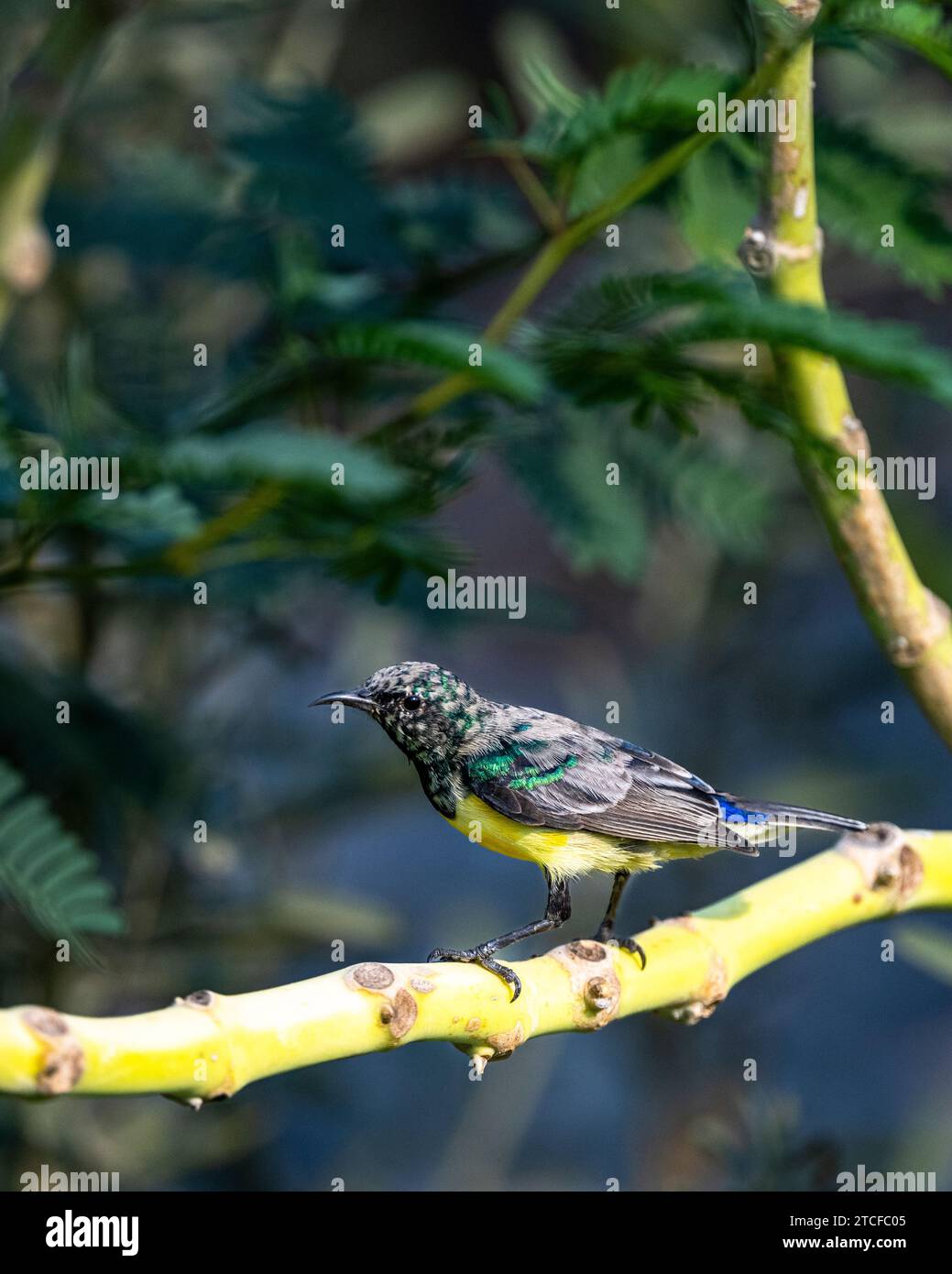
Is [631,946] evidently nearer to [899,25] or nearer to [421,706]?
[421,706]

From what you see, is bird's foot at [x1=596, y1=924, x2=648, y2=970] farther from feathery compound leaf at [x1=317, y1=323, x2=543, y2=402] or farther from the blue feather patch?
feathery compound leaf at [x1=317, y1=323, x2=543, y2=402]

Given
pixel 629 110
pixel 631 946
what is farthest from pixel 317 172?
pixel 631 946

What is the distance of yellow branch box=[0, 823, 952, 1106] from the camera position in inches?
27.0

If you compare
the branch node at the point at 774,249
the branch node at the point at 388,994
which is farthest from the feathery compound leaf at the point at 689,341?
the branch node at the point at 388,994

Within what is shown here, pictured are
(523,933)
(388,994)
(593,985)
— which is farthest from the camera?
(523,933)

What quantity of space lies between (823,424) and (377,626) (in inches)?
55.0

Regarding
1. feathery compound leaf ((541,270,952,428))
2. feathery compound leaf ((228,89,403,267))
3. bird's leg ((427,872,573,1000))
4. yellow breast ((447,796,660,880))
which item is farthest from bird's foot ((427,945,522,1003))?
feathery compound leaf ((228,89,403,267))

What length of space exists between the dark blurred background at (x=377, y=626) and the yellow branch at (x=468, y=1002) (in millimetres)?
353

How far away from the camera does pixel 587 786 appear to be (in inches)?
48.2

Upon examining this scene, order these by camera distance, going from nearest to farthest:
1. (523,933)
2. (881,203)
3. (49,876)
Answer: (49,876)
(523,933)
(881,203)

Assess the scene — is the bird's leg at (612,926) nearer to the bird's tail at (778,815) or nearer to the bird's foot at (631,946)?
the bird's foot at (631,946)

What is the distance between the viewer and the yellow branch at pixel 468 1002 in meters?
0.69

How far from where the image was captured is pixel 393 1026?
0.80 m

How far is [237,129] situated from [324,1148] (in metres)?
1.98
